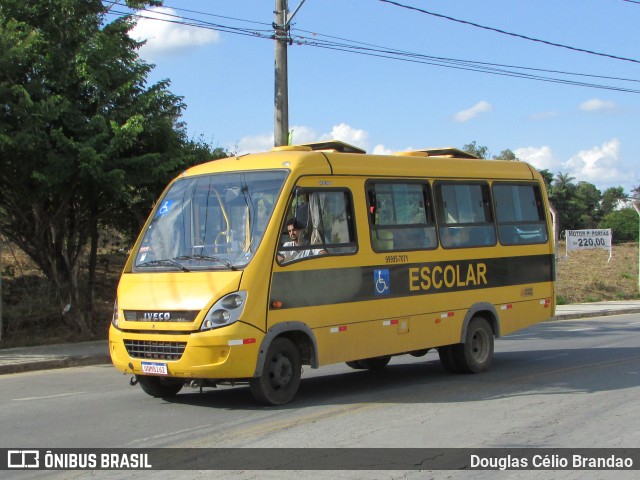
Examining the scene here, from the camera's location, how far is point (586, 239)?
3091cm

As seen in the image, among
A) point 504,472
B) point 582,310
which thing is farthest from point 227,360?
point 582,310

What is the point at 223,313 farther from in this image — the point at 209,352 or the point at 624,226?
the point at 624,226

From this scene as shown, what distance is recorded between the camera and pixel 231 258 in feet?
30.1

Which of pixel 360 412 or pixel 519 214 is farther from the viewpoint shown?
pixel 519 214

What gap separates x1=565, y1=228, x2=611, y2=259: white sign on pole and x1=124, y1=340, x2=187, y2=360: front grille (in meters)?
23.6

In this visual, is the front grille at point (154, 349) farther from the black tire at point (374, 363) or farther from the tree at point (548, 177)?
the tree at point (548, 177)

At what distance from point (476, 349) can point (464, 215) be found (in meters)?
2.00

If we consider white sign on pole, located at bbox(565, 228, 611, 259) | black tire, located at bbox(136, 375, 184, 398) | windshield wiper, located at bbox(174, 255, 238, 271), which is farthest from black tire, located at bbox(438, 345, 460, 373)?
white sign on pole, located at bbox(565, 228, 611, 259)

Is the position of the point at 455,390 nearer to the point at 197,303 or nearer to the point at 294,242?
the point at 294,242

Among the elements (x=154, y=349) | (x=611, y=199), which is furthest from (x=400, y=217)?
(x=611, y=199)

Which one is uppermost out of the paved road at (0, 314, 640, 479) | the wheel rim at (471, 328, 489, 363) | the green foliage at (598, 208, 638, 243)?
the green foliage at (598, 208, 638, 243)

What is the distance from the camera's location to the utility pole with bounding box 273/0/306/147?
16.7 m

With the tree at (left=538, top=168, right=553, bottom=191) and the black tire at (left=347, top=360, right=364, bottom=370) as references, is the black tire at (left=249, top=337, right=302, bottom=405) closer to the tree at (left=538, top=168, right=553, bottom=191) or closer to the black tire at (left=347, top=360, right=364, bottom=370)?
the black tire at (left=347, top=360, right=364, bottom=370)

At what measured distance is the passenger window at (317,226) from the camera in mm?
9461
